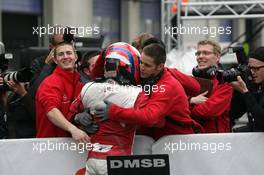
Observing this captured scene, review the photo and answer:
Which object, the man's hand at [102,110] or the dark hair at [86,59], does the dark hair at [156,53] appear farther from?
the dark hair at [86,59]

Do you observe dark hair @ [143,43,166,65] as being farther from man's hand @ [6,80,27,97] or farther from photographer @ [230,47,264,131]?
man's hand @ [6,80,27,97]

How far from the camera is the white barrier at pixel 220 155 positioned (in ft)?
15.6

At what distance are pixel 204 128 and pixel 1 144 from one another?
152 centimetres

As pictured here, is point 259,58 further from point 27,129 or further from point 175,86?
point 27,129

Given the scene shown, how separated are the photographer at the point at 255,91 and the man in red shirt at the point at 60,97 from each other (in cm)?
112

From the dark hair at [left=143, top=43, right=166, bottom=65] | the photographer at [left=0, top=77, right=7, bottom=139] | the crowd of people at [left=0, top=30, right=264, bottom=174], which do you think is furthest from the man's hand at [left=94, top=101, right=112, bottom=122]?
the photographer at [left=0, top=77, right=7, bottom=139]

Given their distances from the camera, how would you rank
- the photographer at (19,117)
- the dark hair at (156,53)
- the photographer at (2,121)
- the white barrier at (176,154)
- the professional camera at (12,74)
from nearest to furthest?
the dark hair at (156,53), the white barrier at (176,154), the professional camera at (12,74), the photographer at (2,121), the photographer at (19,117)

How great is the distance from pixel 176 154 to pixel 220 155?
309 mm

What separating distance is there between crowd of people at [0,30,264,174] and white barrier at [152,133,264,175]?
0.33 feet

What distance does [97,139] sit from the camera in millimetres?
4426

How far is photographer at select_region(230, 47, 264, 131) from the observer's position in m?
4.61

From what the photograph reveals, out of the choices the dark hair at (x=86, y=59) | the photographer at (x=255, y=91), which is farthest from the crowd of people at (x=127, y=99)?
the dark hair at (x=86, y=59)

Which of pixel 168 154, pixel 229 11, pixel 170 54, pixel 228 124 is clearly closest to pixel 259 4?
pixel 229 11

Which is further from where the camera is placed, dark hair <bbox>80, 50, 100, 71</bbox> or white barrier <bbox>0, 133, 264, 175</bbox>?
dark hair <bbox>80, 50, 100, 71</bbox>
